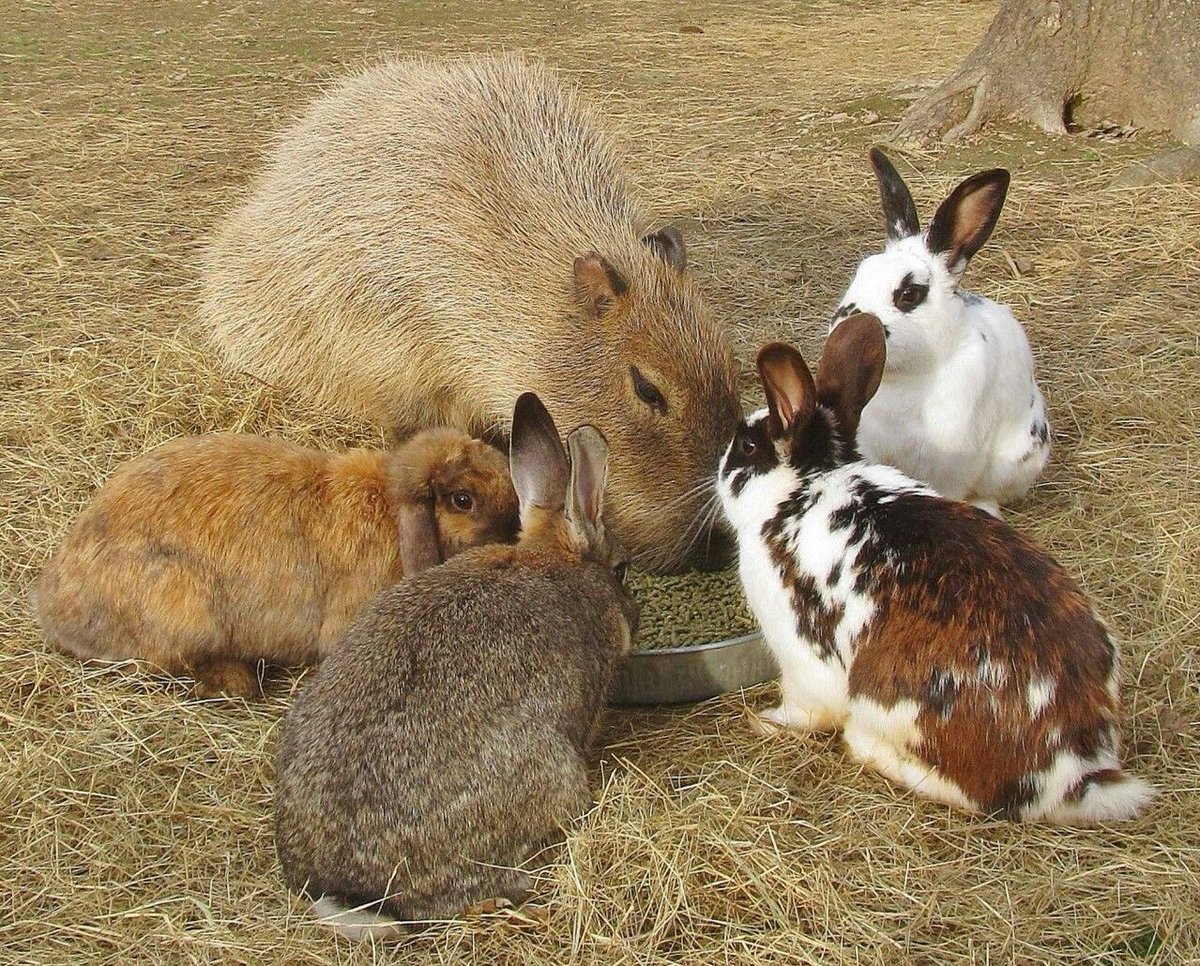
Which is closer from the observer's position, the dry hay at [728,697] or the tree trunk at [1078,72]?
the dry hay at [728,697]

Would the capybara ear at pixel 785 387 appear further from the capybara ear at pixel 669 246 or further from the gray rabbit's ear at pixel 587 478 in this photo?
the capybara ear at pixel 669 246

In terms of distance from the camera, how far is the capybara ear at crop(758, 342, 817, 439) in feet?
10.6

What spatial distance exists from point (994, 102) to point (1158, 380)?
354cm

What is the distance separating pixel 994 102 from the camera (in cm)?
801

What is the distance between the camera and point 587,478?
11.6 feet

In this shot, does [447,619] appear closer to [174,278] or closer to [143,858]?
[143,858]

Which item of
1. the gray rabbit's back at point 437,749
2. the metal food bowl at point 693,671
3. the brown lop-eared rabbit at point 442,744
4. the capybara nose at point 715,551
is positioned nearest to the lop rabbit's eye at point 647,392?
the capybara nose at point 715,551

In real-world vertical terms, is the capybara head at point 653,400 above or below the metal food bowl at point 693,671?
above

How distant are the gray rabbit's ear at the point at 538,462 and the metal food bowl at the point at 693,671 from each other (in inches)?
21.0

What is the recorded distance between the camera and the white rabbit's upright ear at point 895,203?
4188 mm

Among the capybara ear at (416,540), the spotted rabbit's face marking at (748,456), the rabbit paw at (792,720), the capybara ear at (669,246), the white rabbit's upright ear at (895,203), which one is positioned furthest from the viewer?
the capybara ear at (669,246)

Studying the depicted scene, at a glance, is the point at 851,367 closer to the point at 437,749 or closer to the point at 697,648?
the point at 697,648

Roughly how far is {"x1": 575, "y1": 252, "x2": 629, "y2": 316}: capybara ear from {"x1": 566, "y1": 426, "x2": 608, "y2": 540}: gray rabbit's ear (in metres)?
0.92

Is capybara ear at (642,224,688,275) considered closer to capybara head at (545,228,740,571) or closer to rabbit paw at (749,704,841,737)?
capybara head at (545,228,740,571)
